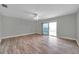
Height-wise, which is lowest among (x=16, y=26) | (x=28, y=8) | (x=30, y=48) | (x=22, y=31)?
(x=30, y=48)

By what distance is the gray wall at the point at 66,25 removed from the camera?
254 centimetres

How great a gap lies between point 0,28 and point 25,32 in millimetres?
804

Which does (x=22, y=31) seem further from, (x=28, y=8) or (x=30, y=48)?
(x=28, y=8)

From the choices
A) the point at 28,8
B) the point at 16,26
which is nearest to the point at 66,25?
the point at 28,8

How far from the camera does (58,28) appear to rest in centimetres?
391

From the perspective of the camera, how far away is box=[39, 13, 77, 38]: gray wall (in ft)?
8.34

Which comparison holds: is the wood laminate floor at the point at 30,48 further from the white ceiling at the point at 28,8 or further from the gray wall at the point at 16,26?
the white ceiling at the point at 28,8

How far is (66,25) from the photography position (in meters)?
3.11

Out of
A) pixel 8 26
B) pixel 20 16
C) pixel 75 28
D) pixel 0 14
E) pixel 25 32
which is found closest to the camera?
pixel 0 14

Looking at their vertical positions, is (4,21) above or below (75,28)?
above
